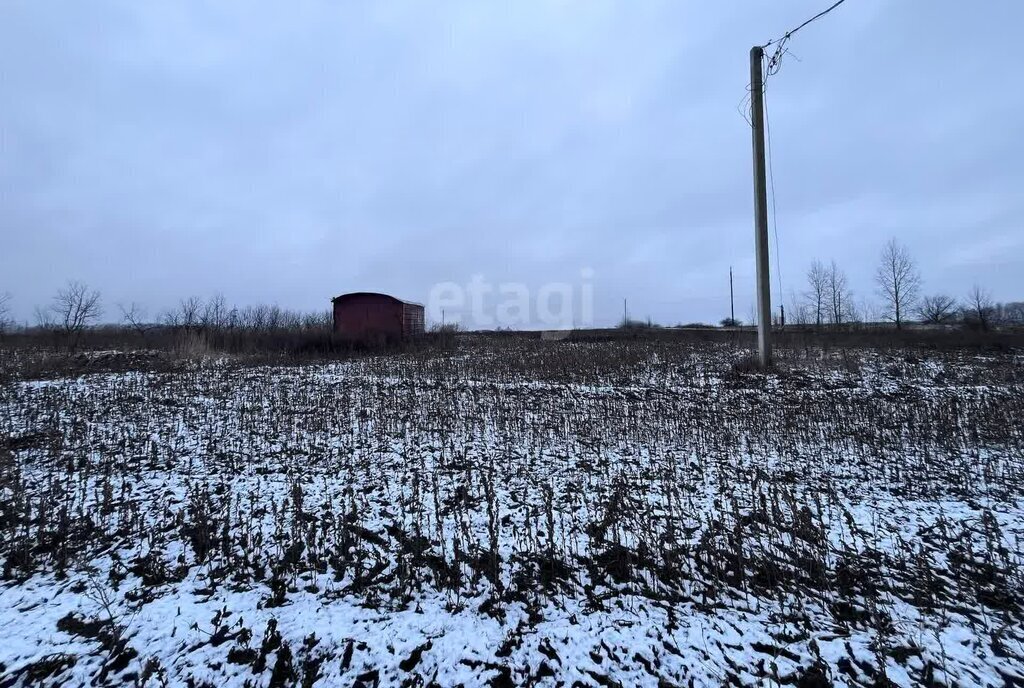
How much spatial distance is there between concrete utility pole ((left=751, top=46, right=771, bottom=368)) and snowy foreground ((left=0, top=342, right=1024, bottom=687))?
3508mm

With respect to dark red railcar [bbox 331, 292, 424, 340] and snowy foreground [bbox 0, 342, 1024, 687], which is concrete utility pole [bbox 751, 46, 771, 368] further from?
dark red railcar [bbox 331, 292, 424, 340]

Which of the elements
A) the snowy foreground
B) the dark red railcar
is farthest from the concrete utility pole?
the dark red railcar

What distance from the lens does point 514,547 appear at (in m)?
3.48

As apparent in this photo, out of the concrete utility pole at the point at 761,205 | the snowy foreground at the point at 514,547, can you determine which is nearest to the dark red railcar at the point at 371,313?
the snowy foreground at the point at 514,547

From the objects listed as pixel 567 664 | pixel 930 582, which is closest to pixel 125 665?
pixel 567 664

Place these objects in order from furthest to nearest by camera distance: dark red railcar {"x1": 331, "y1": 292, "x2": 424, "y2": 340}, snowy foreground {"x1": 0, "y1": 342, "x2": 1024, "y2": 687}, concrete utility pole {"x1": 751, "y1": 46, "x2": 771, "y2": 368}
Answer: dark red railcar {"x1": 331, "y1": 292, "x2": 424, "y2": 340} → concrete utility pole {"x1": 751, "y1": 46, "x2": 771, "y2": 368} → snowy foreground {"x1": 0, "y1": 342, "x2": 1024, "y2": 687}

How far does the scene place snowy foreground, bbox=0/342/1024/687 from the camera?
7.48 ft

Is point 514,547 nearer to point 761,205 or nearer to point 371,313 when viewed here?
point 761,205

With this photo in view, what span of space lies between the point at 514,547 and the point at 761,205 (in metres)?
11.2

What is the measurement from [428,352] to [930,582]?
16.1m

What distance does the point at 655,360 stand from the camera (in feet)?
47.6

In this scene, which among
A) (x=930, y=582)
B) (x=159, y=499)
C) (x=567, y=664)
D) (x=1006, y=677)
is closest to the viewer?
(x=1006, y=677)

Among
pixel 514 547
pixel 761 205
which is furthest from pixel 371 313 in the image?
pixel 514 547

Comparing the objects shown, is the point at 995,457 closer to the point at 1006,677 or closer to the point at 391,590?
the point at 1006,677
